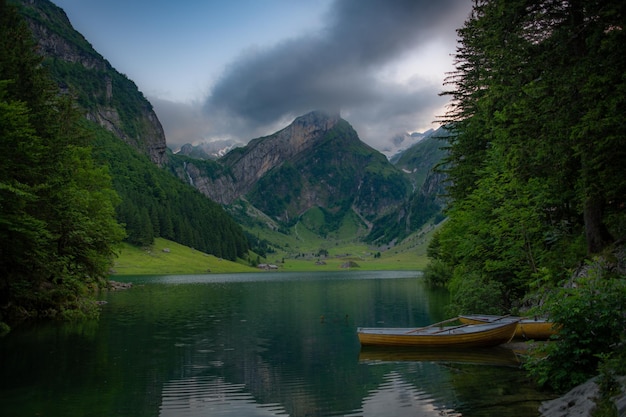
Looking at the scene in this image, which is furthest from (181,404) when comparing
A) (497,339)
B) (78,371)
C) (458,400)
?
(497,339)

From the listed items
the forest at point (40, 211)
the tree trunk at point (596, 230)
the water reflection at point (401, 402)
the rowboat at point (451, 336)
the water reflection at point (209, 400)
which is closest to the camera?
the water reflection at point (401, 402)

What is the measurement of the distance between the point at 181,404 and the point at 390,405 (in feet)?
30.4

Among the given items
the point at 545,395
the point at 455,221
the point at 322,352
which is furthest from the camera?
the point at 455,221

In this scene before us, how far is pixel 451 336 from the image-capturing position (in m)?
28.8

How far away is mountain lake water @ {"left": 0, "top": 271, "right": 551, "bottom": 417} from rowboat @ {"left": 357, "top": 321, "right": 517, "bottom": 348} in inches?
25.3

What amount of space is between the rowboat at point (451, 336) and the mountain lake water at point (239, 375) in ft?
2.11

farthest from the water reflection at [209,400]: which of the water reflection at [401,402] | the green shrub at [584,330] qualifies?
the green shrub at [584,330]

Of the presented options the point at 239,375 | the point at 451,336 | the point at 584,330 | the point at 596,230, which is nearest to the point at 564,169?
the point at 596,230

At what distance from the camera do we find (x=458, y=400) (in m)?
18.9

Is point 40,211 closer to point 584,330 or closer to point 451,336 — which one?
point 451,336

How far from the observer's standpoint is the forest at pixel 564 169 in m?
16.5

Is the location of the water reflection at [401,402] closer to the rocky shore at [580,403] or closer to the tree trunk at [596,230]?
the rocky shore at [580,403]

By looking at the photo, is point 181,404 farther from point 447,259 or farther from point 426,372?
point 447,259

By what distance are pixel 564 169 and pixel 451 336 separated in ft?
42.3
